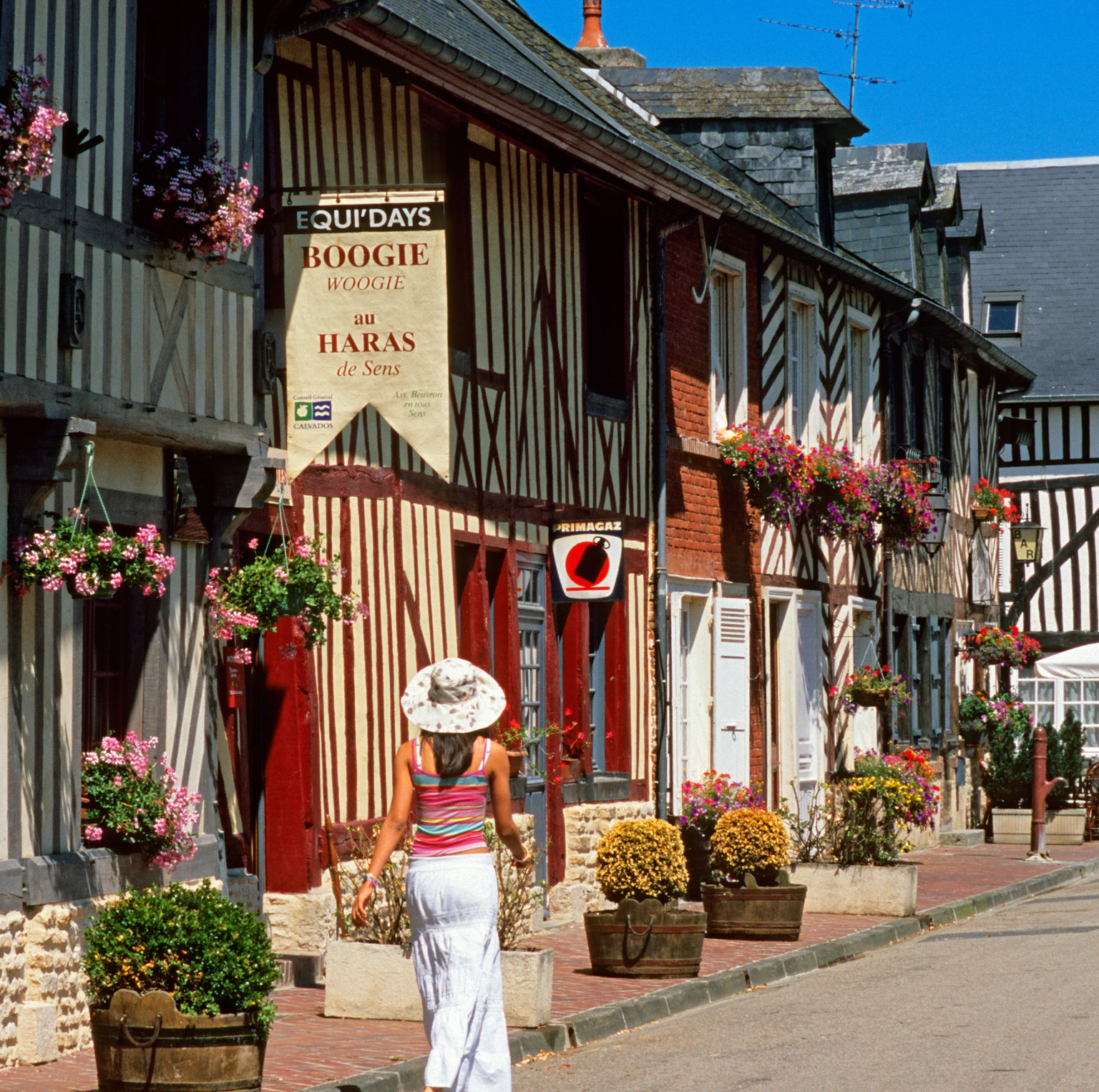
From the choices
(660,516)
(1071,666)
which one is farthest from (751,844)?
(1071,666)

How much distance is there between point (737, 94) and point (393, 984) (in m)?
12.3

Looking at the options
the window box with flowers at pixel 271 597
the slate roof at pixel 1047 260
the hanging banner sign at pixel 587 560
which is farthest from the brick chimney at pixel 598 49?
the slate roof at pixel 1047 260

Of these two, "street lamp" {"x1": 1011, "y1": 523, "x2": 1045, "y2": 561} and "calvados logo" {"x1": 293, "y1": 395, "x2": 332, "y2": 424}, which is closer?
"calvados logo" {"x1": 293, "y1": 395, "x2": 332, "y2": 424}

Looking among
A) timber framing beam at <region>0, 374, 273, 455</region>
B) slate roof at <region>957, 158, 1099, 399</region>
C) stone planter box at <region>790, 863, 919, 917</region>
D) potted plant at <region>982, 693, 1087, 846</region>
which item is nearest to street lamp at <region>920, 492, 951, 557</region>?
potted plant at <region>982, 693, 1087, 846</region>

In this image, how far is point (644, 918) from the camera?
11.3m

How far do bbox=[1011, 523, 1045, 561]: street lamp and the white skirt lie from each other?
66.3 feet

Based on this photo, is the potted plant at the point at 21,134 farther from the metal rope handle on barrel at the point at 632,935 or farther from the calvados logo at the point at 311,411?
the metal rope handle on barrel at the point at 632,935

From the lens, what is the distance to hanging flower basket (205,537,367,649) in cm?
988

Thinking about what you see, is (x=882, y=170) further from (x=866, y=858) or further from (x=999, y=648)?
(x=866, y=858)

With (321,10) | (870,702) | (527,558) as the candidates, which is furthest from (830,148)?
(321,10)

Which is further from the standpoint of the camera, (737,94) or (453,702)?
(737,94)

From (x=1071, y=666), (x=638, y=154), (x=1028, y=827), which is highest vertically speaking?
(x=638, y=154)

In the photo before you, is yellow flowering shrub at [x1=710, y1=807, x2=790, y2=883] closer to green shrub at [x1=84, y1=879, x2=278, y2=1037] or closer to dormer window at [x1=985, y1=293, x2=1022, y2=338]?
green shrub at [x1=84, y1=879, x2=278, y2=1037]

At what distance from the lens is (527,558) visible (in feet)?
45.6
